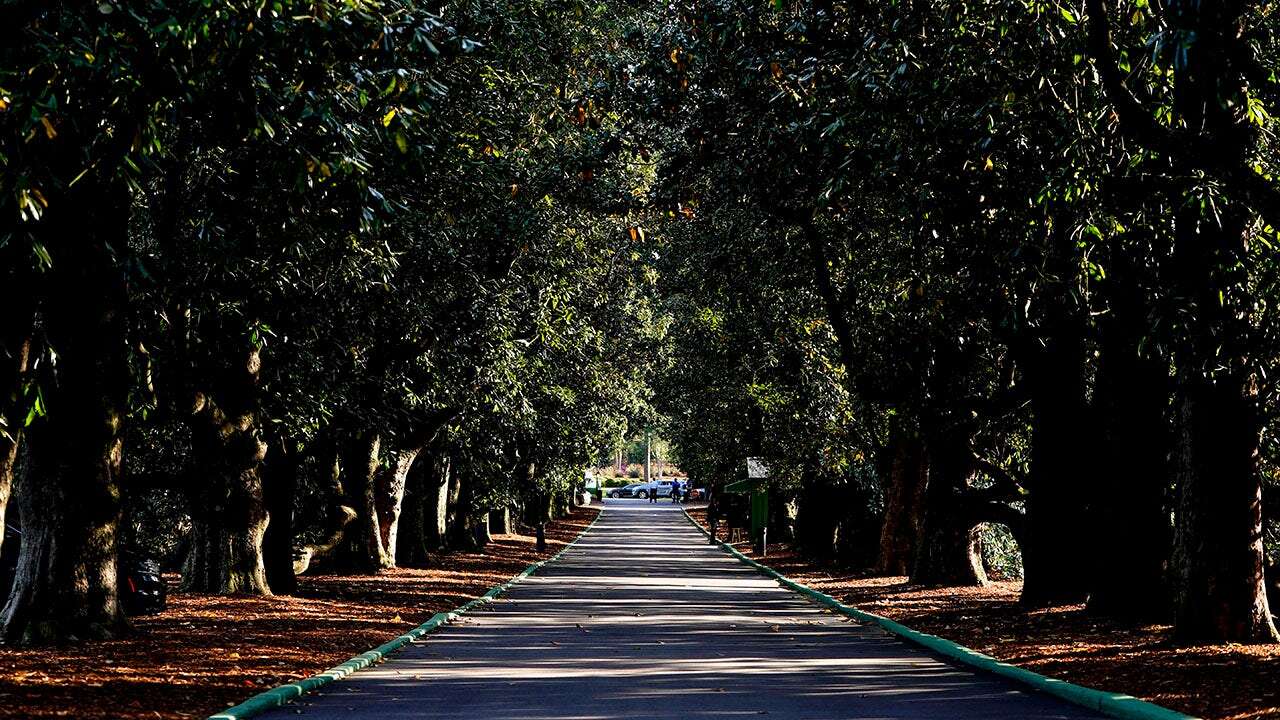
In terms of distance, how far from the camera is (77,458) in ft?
49.2

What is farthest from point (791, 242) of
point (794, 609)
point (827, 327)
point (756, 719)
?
point (756, 719)

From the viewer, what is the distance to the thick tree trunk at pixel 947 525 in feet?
82.2

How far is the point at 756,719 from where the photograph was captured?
10.6 m

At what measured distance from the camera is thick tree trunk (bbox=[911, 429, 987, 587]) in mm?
25047

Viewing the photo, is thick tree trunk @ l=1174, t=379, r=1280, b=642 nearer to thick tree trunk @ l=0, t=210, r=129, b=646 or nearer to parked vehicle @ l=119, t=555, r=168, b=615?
thick tree trunk @ l=0, t=210, r=129, b=646

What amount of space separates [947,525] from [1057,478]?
6338 millimetres

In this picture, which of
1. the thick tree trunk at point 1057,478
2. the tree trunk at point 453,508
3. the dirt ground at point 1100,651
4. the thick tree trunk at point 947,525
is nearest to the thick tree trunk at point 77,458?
the dirt ground at point 1100,651

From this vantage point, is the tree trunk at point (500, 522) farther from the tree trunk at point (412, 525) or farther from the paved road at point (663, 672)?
the paved road at point (663, 672)

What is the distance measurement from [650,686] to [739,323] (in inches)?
890

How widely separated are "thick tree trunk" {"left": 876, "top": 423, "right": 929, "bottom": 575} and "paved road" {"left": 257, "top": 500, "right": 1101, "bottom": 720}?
211 inches

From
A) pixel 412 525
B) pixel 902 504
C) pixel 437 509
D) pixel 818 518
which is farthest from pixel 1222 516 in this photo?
pixel 437 509

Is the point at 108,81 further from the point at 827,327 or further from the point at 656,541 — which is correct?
the point at 656,541

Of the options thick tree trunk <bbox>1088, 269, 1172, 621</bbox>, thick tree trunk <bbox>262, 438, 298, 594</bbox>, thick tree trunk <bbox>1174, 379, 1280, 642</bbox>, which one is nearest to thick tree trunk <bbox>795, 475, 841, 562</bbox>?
thick tree trunk <bbox>262, 438, 298, 594</bbox>

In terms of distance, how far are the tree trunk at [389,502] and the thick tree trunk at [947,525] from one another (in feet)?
38.4
